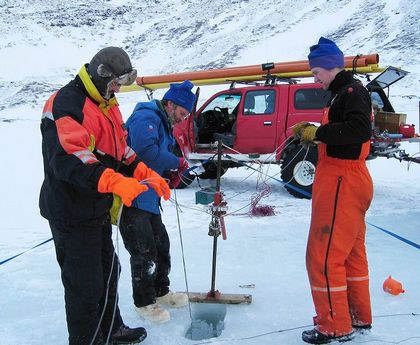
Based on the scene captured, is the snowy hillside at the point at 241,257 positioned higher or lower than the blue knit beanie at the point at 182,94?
lower

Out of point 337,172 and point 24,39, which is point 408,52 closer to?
point 337,172

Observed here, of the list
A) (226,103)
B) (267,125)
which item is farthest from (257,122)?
(226,103)

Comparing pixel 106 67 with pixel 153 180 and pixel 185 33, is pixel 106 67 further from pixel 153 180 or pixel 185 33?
pixel 185 33

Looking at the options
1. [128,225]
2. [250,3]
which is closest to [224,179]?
[128,225]

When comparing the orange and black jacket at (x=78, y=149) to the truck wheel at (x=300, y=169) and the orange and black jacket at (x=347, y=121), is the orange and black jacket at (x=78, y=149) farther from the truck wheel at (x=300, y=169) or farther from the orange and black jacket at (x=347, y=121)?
the truck wheel at (x=300, y=169)

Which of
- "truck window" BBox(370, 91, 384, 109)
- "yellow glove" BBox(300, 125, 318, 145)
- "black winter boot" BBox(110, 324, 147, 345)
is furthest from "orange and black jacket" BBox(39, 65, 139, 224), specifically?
"truck window" BBox(370, 91, 384, 109)

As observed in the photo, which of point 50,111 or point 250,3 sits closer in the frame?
point 50,111

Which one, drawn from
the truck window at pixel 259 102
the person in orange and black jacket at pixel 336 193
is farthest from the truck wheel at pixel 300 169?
the person in orange and black jacket at pixel 336 193

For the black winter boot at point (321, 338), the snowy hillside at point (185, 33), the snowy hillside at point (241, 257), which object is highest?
the snowy hillside at point (185, 33)

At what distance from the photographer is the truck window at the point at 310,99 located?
7.76m

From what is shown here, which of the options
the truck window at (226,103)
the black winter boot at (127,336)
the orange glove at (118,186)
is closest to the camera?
the orange glove at (118,186)

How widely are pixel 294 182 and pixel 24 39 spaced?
47251mm

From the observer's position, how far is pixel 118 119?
2.71 meters

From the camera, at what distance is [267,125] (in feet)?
26.7
